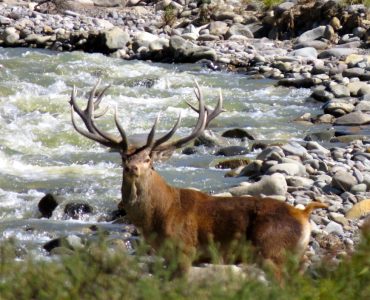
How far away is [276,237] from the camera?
7.34 m

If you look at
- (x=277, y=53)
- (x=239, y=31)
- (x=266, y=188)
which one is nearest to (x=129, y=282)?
(x=266, y=188)

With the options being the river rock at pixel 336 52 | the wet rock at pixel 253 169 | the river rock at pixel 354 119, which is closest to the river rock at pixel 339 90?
the river rock at pixel 354 119

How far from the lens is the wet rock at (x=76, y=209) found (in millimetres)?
11727

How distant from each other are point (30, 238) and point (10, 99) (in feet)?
27.3

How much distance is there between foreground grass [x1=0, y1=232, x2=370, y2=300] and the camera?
3949 mm

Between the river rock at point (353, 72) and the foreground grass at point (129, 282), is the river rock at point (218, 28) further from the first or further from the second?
the foreground grass at point (129, 282)

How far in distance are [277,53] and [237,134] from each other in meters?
9.41

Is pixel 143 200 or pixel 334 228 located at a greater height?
pixel 143 200

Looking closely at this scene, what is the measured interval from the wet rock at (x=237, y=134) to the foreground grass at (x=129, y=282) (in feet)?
38.8

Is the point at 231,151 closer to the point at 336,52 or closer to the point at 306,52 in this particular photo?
the point at 336,52

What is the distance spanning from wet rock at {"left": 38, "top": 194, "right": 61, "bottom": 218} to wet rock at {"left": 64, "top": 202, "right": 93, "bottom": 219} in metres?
0.18

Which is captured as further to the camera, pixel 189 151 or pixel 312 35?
pixel 312 35

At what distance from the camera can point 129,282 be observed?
4121 mm

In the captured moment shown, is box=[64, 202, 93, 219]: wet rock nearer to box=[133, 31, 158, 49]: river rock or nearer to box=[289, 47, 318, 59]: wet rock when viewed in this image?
box=[289, 47, 318, 59]: wet rock
